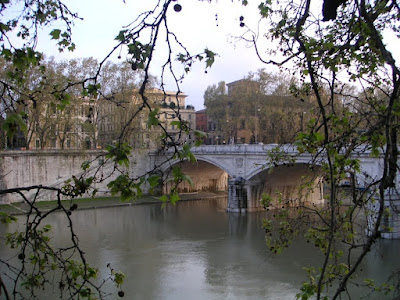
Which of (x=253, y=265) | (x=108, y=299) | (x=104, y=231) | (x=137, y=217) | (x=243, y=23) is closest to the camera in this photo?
(x=243, y=23)

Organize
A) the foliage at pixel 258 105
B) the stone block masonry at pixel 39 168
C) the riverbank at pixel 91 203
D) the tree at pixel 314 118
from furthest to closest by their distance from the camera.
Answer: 1. the foliage at pixel 258 105
2. the stone block masonry at pixel 39 168
3. the riverbank at pixel 91 203
4. the tree at pixel 314 118

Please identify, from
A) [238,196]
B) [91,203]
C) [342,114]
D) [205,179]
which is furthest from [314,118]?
[205,179]

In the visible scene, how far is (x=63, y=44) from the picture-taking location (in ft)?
9.83

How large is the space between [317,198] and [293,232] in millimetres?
18844

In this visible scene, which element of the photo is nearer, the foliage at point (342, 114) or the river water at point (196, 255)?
the foliage at point (342, 114)

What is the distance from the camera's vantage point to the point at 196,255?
1156cm

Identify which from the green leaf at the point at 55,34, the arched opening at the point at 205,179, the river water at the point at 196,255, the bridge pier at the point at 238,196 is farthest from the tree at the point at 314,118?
the arched opening at the point at 205,179

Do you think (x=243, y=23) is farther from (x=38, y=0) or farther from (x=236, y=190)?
(x=236, y=190)

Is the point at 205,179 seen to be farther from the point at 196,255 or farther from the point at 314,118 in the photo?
the point at 314,118

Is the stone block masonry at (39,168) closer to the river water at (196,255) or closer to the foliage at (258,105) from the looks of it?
the river water at (196,255)

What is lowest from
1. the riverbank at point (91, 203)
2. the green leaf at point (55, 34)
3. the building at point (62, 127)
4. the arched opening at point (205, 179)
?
the riverbank at point (91, 203)

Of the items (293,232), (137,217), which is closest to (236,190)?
(137,217)

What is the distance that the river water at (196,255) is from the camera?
9.05 metres

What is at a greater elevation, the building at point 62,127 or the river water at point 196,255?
the building at point 62,127
